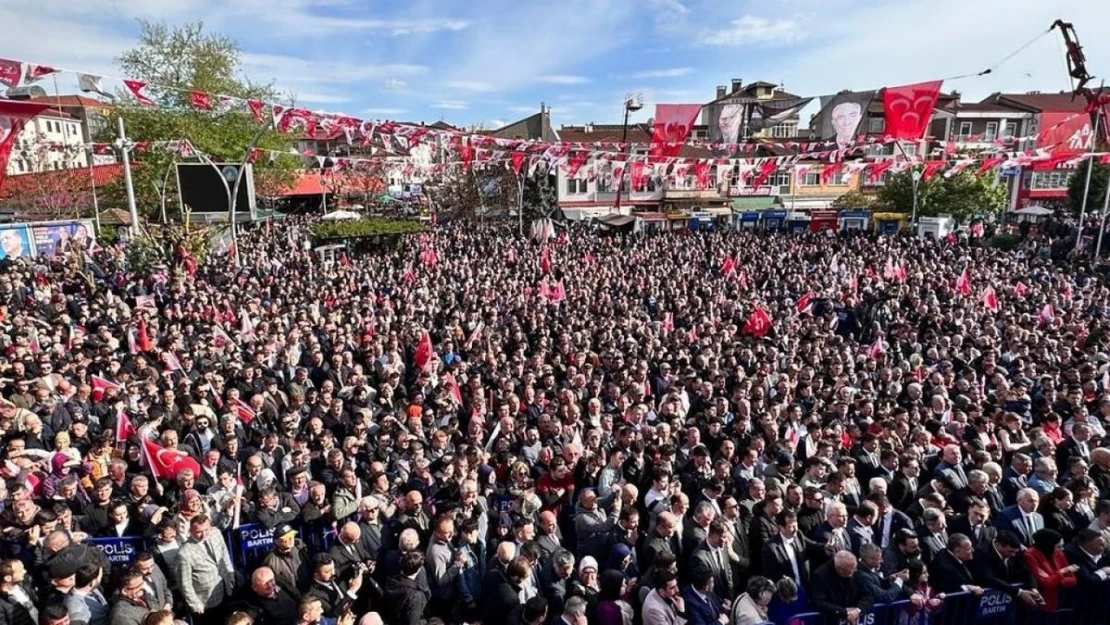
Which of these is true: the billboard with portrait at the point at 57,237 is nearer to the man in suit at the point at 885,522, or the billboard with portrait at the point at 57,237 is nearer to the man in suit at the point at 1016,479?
the man in suit at the point at 885,522

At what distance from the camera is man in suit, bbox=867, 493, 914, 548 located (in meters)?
5.79

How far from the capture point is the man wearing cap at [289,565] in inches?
183

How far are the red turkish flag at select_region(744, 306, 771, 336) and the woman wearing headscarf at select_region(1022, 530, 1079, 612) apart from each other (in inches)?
363

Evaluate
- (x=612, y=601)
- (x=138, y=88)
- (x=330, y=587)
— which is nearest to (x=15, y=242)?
(x=138, y=88)

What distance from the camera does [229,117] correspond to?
116 feet

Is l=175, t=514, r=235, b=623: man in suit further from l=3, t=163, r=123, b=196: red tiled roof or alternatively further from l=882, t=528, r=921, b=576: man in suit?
l=3, t=163, r=123, b=196: red tiled roof

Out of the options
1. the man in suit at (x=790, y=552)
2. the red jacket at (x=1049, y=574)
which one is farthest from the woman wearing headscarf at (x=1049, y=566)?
the man in suit at (x=790, y=552)

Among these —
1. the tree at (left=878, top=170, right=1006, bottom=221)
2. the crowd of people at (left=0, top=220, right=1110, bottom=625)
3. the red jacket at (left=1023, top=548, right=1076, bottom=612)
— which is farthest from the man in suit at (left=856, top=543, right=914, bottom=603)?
the tree at (left=878, top=170, right=1006, bottom=221)

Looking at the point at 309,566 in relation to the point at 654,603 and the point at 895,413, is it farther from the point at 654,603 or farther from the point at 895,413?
the point at 895,413

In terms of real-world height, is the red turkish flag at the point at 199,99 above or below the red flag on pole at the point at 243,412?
above

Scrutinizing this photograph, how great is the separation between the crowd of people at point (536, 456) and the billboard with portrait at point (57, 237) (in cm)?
500

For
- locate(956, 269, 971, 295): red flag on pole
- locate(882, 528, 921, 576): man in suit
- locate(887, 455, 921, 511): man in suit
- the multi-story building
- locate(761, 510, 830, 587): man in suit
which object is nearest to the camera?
locate(882, 528, 921, 576): man in suit

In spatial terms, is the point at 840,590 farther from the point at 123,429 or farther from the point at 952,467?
the point at 123,429

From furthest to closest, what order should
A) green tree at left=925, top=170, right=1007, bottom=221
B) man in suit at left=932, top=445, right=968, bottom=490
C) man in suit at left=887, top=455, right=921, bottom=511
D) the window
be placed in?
1. the window
2. green tree at left=925, top=170, right=1007, bottom=221
3. man in suit at left=932, top=445, right=968, bottom=490
4. man in suit at left=887, top=455, right=921, bottom=511
